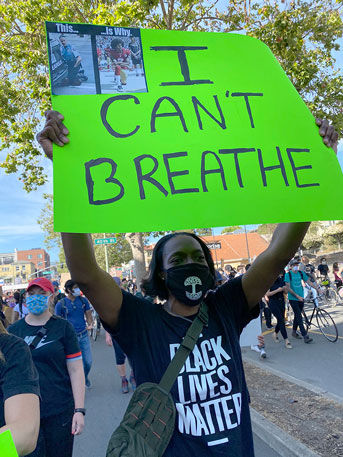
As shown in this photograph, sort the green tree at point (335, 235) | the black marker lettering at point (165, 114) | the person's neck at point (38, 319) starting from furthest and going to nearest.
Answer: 1. the green tree at point (335, 235)
2. the person's neck at point (38, 319)
3. the black marker lettering at point (165, 114)

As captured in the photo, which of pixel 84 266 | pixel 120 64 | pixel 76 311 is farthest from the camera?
pixel 76 311

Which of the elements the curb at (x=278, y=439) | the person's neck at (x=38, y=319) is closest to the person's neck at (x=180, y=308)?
the person's neck at (x=38, y=319)

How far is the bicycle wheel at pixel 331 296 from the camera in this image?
1430 centimetres

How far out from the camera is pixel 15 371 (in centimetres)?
140

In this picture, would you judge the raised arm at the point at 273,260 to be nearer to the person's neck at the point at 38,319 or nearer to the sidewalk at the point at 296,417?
the person's neck at the point at 38,319

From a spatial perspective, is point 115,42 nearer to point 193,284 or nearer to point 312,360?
point 193,284

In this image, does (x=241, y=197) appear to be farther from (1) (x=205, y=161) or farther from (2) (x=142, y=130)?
(2) (x=142, y=130)

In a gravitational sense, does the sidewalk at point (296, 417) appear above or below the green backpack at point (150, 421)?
below

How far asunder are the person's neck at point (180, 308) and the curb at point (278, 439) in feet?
8.41

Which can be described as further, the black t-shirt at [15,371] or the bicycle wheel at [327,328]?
the bicycle wheel at [327,328]

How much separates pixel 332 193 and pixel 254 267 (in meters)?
0.50

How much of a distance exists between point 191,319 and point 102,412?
4.42 m

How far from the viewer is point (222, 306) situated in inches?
72.2

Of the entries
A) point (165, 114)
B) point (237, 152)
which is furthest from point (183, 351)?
point (165, 114)
